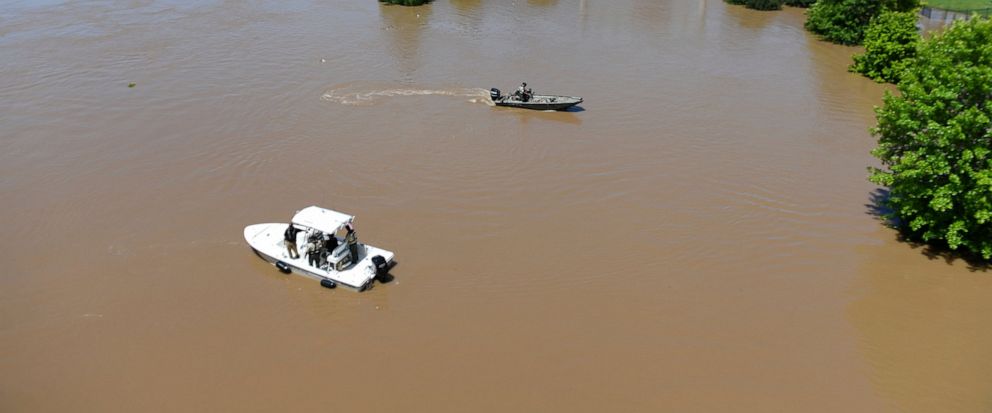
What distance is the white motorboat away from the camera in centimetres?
1498

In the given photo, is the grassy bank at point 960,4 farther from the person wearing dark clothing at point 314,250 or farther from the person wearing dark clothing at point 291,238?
the person wearing dark clothing at point 291,238

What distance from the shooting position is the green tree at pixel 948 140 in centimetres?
1475

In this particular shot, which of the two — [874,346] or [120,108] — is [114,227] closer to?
[120,108]

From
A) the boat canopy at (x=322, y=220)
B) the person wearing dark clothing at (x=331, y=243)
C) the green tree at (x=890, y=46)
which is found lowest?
the person wearing dark clothing at (x=331, y=243)

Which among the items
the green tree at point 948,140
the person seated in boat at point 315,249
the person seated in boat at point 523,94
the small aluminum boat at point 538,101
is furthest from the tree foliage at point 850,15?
the person seated in boat at point 315,249

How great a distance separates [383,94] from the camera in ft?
86.2

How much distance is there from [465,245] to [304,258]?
3866 mm

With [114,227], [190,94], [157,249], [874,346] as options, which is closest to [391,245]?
[157,249]

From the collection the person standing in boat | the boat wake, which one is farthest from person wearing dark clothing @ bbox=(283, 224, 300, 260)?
the boat wake

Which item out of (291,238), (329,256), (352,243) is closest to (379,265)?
(352,243)

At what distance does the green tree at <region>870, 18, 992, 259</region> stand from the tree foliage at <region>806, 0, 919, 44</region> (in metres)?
19.2

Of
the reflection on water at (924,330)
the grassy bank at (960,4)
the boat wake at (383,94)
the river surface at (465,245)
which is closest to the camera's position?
the reflection on water at (924,330)

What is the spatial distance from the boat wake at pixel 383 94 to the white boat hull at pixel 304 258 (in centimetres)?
996

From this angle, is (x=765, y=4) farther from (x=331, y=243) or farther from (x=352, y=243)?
(x=331, y=243)
